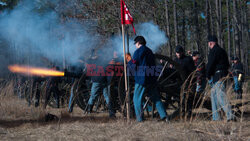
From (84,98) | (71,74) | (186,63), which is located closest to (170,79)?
(186,63)

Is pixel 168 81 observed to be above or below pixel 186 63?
below

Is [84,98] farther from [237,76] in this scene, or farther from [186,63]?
[237,76]

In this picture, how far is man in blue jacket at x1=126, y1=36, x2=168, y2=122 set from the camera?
5.18m

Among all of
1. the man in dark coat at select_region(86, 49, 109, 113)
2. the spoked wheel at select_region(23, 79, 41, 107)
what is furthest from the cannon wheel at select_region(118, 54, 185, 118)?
the spoked wheel at select_region(23, 79, 41, 107)

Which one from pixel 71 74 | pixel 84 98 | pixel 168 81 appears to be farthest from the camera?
pixel 84 98

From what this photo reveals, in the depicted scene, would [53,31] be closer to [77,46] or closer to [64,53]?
[64,53]

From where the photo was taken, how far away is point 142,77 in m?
5.17

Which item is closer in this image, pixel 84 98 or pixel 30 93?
pixel 30 93

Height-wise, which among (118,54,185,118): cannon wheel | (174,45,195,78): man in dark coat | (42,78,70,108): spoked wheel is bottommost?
(42,78,70,108): spoked wheel

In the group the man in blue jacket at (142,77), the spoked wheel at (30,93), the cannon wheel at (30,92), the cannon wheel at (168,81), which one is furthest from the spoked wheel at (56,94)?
the man in blue jacket at (142,77)

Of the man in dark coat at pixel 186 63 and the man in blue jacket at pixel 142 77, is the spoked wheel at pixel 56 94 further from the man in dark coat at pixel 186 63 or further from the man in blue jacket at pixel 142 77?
the man in blue jacket at pixel 142 77

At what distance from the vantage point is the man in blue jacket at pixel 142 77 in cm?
518

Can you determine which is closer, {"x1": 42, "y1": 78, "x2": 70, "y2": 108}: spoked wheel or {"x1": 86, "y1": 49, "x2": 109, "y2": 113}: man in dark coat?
{"x1": 86, "y1": 49, "x2": 109, "y2": 113}: man in dark coat

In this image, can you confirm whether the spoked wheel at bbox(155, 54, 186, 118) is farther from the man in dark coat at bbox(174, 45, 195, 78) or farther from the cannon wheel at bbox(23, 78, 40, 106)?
the cannon wheel at bbox(23, 78, 40, 106)
